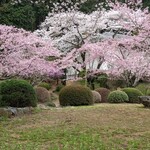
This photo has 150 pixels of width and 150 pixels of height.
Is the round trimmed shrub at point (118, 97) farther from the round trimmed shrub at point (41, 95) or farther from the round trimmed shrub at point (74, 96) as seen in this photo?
the round trimmed shrub at point (41, 95)

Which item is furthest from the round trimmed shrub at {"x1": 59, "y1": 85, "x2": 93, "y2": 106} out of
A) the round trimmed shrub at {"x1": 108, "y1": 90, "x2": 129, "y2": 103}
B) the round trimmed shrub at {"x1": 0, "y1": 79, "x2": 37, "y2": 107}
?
the round trimmed shrub at {"x1": 0, "y1": 79, "x2": 37, "y2": 107}

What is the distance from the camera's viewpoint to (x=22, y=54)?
2016 centimetres

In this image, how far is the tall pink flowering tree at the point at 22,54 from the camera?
19.0 metres

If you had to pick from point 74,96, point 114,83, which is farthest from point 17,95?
point 114,83

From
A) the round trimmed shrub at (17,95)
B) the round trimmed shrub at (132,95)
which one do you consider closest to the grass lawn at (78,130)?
the round trimmed shrub at (17,95)

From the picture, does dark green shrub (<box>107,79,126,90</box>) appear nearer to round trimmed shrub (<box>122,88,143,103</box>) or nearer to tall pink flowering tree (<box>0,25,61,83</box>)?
tall pink flowering tree (<box>0,25,61,83</box>)

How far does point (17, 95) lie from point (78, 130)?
3968 mm

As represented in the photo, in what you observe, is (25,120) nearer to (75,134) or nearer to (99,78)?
(75,134)

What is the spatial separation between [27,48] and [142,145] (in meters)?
13.2

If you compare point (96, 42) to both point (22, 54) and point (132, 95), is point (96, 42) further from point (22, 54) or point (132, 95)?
point (132, 95)

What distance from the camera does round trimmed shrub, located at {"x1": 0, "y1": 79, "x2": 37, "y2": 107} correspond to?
12961mm

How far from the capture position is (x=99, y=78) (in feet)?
86.9

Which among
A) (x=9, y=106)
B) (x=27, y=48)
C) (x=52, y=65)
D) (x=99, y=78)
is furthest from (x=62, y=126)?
(x=99, y=78)

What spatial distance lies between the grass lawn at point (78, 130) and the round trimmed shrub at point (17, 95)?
64cm
